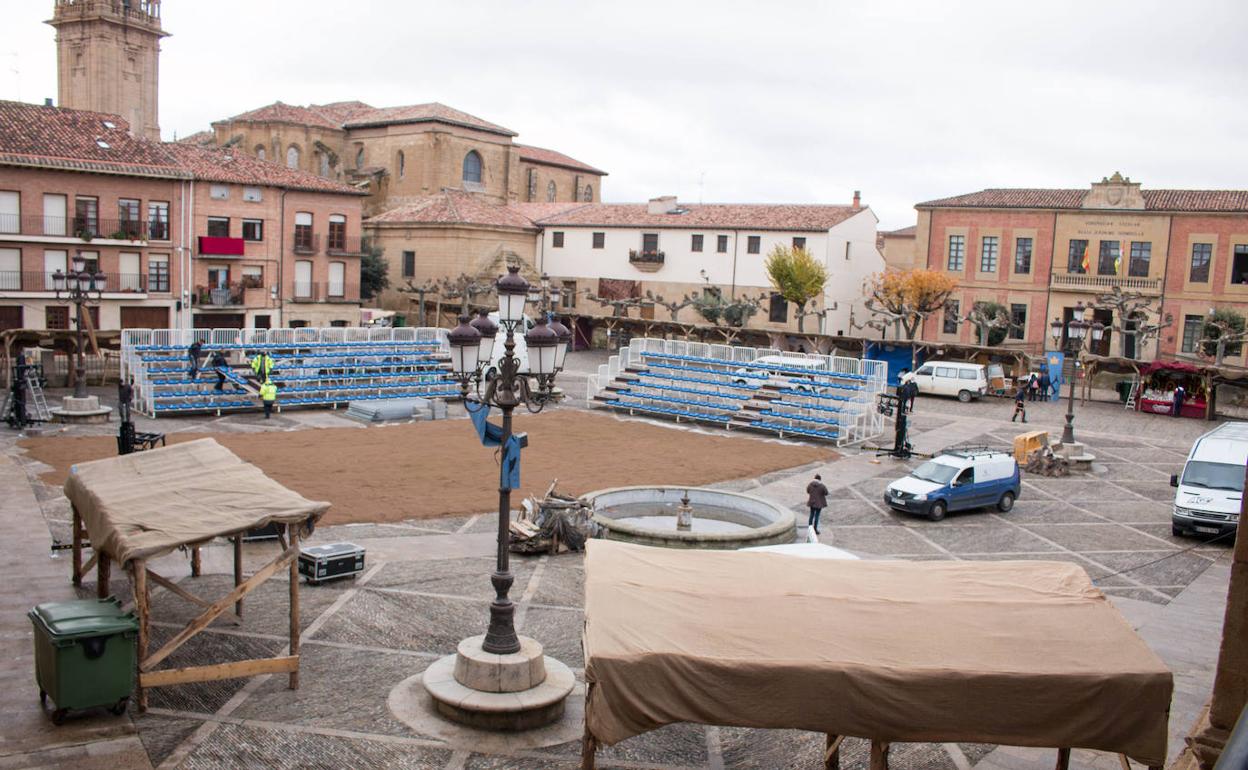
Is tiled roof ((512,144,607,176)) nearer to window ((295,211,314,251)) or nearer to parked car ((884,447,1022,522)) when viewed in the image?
window ((295,211,314,251))

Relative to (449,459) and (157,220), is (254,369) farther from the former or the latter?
(157,220)

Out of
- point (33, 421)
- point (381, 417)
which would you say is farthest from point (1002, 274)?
point (33, 421)

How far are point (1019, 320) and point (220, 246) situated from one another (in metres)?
38.8

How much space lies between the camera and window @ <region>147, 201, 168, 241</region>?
140 feet

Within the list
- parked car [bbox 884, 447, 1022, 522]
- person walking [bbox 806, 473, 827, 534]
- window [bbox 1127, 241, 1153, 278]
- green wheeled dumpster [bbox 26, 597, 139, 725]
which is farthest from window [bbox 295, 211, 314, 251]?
green wheeled dumpster [bbox 26, 597, 139, 725]

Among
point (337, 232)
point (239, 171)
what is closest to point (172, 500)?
point (239, 171)

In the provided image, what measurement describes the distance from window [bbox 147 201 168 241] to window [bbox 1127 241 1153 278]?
146ft

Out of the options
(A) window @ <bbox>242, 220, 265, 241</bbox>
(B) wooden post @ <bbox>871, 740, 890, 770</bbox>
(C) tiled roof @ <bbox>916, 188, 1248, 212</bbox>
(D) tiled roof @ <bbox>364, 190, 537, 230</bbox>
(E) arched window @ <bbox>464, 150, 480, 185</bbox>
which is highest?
(E) arched window @ <bbox>464, 150, 480, 185</bbox>

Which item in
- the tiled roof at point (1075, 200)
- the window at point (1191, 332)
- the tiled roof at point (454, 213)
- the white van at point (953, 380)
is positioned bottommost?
the white van at point (953, 380)

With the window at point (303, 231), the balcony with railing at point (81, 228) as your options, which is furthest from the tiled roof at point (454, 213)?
the balcony with railing at point (81, 228)

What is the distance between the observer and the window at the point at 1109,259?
50.0m

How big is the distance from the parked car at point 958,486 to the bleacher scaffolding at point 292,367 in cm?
1883

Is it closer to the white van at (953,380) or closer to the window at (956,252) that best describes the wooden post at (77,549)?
the white van at (953,380)

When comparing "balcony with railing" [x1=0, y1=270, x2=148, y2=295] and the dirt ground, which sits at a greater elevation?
"balcony with railing" [x1=0, y1=270, x2=148, y2=295]
